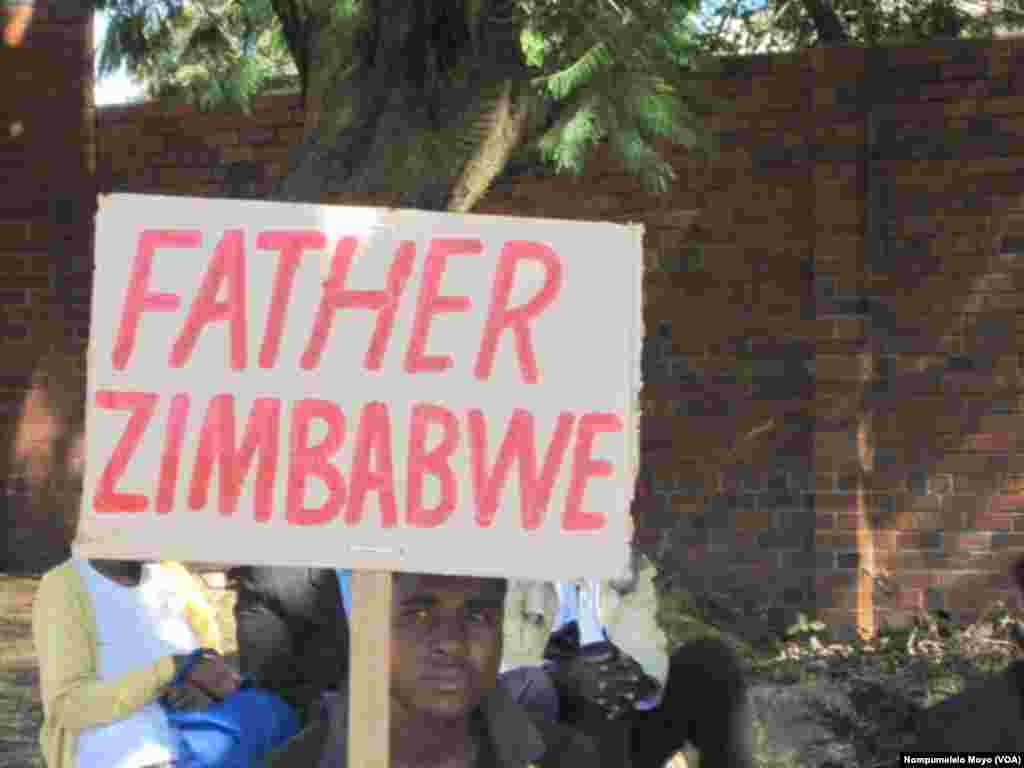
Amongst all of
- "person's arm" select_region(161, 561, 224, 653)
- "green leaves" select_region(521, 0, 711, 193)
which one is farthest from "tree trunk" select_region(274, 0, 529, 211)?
"person's arm" select_region(161, 561, 224, 653)

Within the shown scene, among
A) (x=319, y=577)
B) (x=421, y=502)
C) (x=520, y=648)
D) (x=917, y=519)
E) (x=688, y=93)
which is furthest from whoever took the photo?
(x=917, y=519)

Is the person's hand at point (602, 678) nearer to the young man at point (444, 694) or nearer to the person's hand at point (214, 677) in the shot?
the young man at point (444, 694)

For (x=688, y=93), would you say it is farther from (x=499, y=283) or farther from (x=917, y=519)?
(x=499, y=283)

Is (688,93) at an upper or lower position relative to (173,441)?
upper

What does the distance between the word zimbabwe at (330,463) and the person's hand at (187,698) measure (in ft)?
2.31

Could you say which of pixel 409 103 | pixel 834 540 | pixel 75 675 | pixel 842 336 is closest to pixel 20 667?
pixel 409 103

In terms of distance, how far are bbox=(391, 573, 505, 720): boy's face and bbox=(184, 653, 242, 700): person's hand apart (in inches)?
17.9

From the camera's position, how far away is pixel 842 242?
7273 mm

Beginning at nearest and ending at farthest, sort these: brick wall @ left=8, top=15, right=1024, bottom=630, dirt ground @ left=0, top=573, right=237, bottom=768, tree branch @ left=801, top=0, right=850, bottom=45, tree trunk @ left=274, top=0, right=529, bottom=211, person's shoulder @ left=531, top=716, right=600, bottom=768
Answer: person's shoulder @ left=531, top=716, right=600, bottom=768
tree trunk @ left=274, top=0, right=529, bottom=211
dirt ground @ left=0, top=573, right=237, bottom=768
brick wall @ left=8, top=15, right=1024, bottom=630
tree branch @ left=801, top=0, right=850, bottom=45

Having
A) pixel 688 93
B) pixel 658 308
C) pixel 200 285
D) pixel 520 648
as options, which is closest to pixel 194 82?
pixel 688 93

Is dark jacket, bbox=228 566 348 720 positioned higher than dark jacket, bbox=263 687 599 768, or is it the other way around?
dark jacket, bbox=228 566 348 720

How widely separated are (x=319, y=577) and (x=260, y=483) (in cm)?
72

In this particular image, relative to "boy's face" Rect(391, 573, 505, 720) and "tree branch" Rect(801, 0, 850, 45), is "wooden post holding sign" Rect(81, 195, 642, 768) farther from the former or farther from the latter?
"tree branch" Rect(801, 0, 850, 45)

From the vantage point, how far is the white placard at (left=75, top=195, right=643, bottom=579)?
2.89 m
